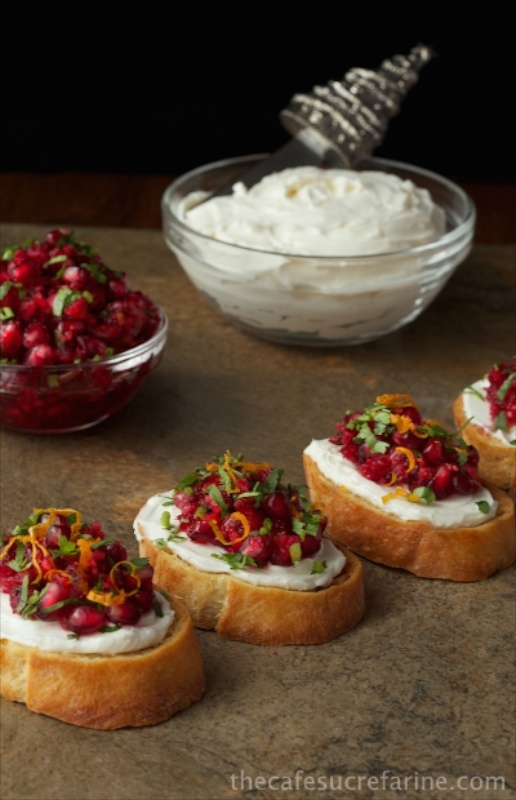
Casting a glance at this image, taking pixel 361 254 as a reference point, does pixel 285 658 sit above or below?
below

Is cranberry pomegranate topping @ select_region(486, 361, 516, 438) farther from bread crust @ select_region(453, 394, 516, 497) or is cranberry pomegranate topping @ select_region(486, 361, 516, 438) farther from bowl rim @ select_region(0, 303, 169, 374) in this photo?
bowl rim @ select_region(0, 303, 169, 374)

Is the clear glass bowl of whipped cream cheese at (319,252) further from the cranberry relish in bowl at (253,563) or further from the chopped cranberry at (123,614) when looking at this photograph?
the chopped cranberry at (123,614)

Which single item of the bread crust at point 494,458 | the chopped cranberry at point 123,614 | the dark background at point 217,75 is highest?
the chopped cranberry at point 123,614

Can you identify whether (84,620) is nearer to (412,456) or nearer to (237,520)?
(237,520)

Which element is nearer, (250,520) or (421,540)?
(250,520)

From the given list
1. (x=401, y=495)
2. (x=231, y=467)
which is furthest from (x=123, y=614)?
(x=401, y=495)

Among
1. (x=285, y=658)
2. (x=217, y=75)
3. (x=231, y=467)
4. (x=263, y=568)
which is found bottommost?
(x=217, y=75)

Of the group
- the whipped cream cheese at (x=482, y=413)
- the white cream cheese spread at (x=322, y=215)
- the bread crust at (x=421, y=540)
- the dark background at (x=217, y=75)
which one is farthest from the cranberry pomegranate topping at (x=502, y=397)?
the dark background at (x=217, y=75)

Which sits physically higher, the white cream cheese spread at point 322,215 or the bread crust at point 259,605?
the white cream cheese spread at point 322,215

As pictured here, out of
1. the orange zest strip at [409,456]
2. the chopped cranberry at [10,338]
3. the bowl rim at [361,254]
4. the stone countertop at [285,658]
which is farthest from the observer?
the bowl rim at [361,254]
